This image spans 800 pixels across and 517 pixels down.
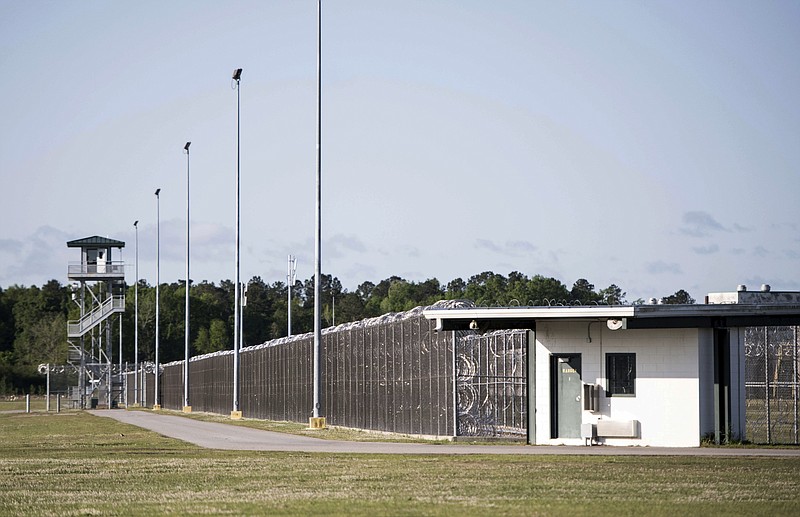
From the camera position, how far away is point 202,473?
21.1 metres

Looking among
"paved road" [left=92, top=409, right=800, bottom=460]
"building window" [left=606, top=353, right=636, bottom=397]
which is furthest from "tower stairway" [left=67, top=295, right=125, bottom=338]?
"building window" [left=606, top=353, right=636, bottom=397]

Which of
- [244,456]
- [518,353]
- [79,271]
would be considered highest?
[79,271]

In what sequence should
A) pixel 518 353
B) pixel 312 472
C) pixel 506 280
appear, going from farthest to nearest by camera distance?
pixel 506 280, pixel 518 353, pixel 312 472

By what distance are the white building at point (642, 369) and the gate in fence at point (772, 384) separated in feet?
2.09

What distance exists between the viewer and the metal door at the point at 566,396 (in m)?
29.9

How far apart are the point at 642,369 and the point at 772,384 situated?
3.27m

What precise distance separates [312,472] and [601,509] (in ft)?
23.2

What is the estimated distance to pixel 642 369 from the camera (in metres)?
29.0

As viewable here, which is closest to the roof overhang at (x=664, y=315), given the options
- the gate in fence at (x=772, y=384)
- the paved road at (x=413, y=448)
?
the gate in fence at (x=772, y=384)

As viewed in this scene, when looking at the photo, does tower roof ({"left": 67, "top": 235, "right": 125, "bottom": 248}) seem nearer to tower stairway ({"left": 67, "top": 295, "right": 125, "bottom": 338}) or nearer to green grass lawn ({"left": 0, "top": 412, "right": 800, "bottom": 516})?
tower stairway ({"left": 67, "top": 295, "right": 125, "bottom": 338})

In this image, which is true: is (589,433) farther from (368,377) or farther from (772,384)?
(368,377)

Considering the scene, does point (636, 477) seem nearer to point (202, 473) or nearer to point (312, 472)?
point (312, 472)

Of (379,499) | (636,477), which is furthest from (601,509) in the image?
(636,477)

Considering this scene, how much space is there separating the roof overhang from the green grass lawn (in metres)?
4.93
